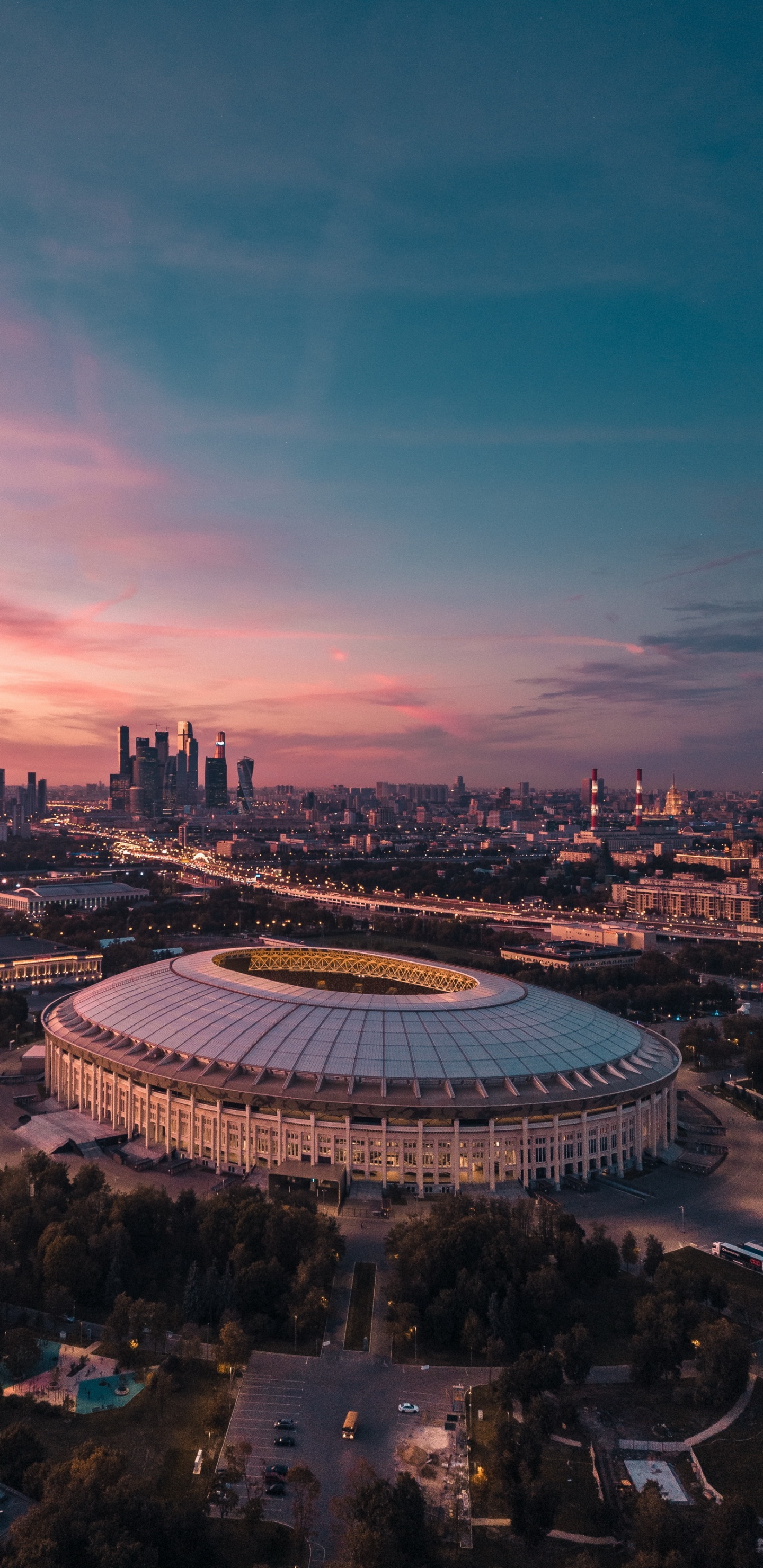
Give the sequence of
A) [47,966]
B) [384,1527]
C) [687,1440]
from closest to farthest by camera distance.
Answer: [384,1527], [687,1440], [47,966]

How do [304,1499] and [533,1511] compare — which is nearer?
[533,1511]

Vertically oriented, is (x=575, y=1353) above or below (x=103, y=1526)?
below

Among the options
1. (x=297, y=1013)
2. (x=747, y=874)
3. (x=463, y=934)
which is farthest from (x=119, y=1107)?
(x=747, y=874)

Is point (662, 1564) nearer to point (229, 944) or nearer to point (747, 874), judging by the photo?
point (229, 944)

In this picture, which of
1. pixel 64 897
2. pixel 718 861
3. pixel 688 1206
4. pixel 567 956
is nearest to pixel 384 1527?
pixel 688 1206

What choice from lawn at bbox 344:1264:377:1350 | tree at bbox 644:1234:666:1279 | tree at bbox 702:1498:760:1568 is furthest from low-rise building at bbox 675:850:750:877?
tree at bbox 702:1498:760:1568

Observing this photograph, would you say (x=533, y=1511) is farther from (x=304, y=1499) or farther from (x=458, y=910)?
(x=458, y=910)

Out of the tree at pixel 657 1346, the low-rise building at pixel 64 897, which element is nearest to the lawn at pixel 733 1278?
the tree at pixel 657 1346
